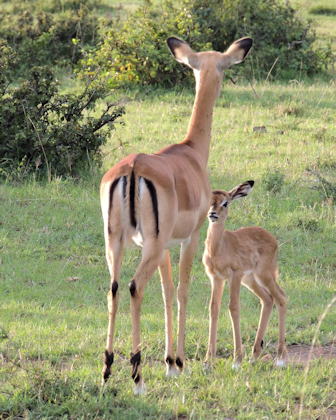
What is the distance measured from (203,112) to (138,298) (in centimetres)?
165

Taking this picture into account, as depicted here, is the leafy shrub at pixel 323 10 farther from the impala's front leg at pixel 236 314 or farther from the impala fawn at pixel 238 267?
the impala's front leg at pixel 236 314

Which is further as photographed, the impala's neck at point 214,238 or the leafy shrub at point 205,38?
the leafy shrub at point 205,38

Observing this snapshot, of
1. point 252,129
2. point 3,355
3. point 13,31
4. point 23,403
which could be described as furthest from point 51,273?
point 13,31

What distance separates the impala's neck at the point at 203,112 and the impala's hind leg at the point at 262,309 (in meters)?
0.81

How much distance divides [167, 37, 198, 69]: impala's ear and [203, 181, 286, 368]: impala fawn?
→ 93cm

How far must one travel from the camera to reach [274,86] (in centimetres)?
1286

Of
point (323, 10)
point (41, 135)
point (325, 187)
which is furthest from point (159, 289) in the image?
point (323, 10)

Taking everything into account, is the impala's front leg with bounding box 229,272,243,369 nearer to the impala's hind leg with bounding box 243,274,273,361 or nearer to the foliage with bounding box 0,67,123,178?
the impala's hind leg with bounding box 243,274,273,361

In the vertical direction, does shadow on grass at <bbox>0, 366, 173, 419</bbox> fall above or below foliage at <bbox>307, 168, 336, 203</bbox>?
above

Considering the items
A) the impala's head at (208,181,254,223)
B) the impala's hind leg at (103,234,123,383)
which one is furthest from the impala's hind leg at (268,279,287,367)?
the impala's hind leg at (103,234,123,383)

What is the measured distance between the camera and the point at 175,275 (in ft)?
23.5

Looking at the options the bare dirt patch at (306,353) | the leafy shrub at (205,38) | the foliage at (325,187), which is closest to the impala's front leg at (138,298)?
the bare dirt patch at (306,353)

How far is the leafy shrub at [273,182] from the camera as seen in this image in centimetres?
875

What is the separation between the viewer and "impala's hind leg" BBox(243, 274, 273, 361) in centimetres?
554
